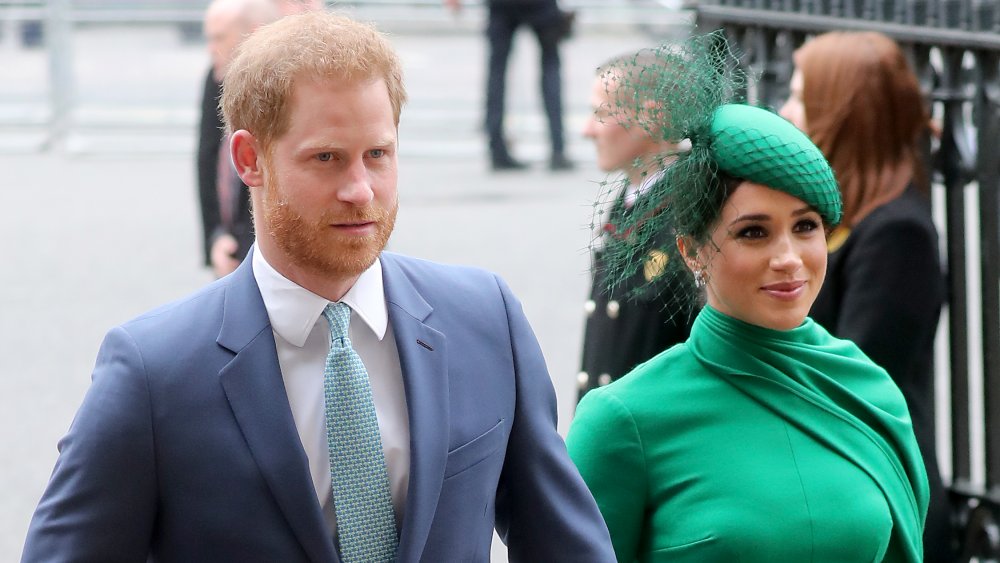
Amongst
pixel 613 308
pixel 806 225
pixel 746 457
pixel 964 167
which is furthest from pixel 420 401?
pixel 964 167

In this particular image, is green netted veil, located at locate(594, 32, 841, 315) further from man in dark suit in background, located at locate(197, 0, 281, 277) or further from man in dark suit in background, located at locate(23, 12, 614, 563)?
man in dark suit in background, located at locate(197, 0, 281, 277)

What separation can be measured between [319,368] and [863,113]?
232 cm

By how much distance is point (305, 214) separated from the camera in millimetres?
2270

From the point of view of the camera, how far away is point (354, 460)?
2303mm

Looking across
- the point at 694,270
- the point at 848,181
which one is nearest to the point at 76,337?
the point at 848,181

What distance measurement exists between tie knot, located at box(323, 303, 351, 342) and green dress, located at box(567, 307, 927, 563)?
0.73m

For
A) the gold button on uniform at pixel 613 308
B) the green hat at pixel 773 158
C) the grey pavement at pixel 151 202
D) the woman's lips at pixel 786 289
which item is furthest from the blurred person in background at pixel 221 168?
the woman's lips at pixel 786 289

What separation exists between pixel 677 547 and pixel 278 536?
89 cm

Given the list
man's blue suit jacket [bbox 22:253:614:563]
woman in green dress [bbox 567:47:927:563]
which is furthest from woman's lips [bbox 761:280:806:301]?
man's blue suit jacket [bbox 22:253:614:563]

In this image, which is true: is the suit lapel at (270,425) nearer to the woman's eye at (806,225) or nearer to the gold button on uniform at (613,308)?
the woman's eye at (806,225)

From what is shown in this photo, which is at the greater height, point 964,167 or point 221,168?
point 964,167

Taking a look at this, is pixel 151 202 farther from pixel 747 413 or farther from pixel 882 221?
pixel 747 413

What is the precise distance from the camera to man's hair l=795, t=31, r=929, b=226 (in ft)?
13.9

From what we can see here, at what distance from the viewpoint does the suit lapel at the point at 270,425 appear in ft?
7.39
